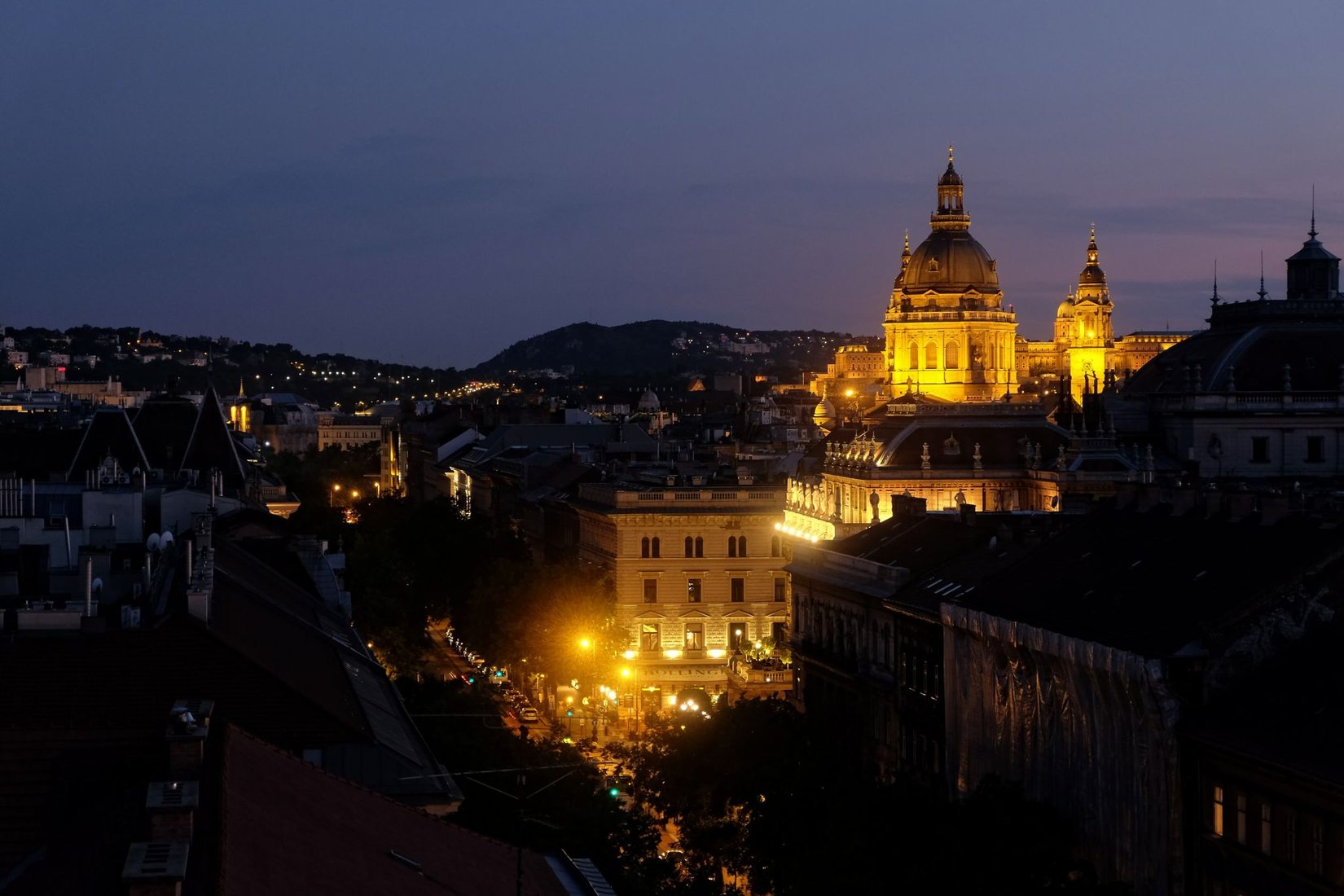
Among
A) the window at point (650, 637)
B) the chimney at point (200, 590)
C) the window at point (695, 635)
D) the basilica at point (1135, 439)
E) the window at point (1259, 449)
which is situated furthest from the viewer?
the window at point (695, 635)

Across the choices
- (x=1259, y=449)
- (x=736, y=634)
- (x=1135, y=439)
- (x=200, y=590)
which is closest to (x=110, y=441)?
(x=736, y=634)

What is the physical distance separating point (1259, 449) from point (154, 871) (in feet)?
284

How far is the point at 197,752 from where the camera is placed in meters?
25.2

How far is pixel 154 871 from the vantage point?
2034 centimetres

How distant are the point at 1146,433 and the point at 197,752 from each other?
8371 cm

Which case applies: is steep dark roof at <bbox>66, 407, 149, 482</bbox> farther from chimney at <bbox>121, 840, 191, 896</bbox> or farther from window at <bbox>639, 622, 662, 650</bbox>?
chimney at <bbox>121, 840, 191, 896</bbox>

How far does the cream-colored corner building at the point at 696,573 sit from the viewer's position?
101812 mm

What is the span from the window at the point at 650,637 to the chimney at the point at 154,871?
263 feet

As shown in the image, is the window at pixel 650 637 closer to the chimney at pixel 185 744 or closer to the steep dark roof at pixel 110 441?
the steep dark roof at pixel 110 441

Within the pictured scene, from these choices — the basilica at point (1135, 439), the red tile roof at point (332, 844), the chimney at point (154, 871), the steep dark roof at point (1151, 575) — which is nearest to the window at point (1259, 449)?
the basilica at point (1135, 439)

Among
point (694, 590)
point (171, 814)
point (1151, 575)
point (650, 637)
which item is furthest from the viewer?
point (694, 590)

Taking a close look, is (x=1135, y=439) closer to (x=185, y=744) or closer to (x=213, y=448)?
(x=213, y=448)

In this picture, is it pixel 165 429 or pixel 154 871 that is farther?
pixel 165 429

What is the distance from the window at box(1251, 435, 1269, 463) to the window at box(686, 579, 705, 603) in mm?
23393
